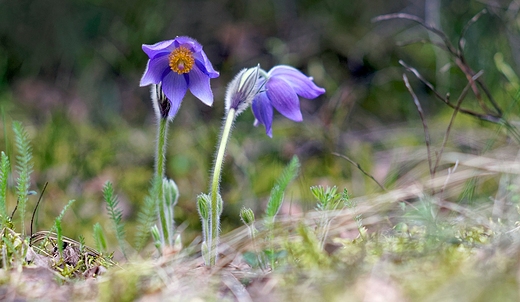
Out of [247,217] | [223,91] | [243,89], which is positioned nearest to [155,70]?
[243,89]

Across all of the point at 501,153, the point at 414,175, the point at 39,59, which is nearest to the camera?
the point at 501,153

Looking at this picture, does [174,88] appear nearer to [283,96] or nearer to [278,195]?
[283,96]

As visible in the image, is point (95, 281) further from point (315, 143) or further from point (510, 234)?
point (315, 143)

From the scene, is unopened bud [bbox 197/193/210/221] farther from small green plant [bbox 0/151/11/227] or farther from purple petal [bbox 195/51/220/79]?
small green plant [bbox 0/151/11/227]

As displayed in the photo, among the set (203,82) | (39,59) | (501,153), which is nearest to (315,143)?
(501,153)

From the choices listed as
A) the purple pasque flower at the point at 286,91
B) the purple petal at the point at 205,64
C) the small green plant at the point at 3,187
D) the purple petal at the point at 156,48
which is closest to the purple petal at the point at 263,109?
the purple pasque flower at the point at 286,91

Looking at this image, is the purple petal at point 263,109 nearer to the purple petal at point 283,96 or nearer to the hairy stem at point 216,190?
the purple petal at point 283,96

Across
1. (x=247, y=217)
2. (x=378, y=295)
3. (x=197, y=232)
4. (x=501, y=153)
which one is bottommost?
(x=197, y=232)
